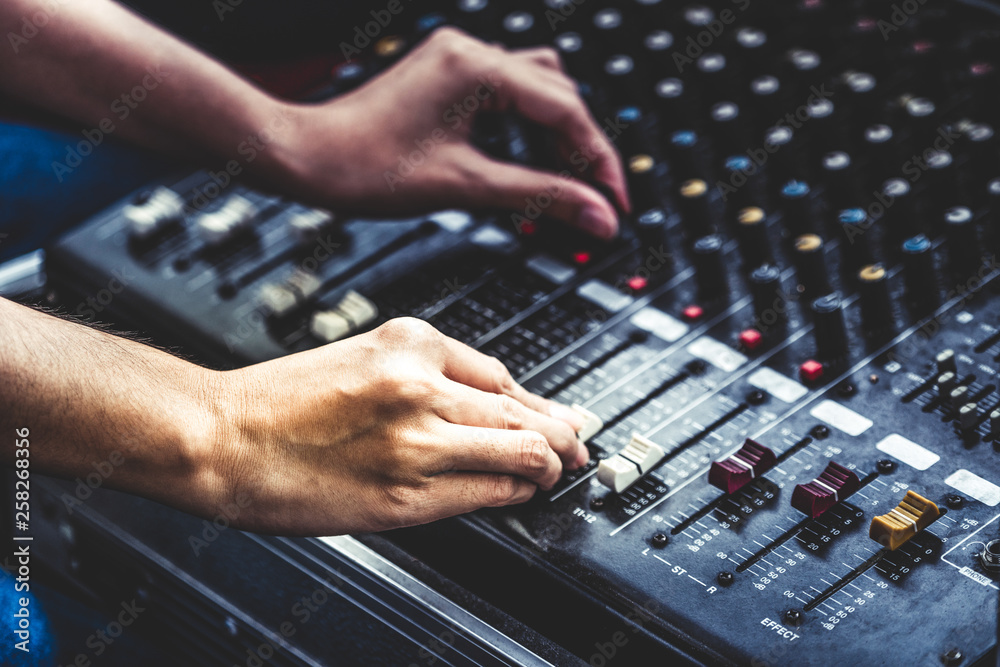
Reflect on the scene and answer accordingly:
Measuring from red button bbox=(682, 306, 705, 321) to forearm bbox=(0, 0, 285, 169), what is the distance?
650mm

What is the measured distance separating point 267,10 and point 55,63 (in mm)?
995

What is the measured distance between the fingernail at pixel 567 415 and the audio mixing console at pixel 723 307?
0.06 ft

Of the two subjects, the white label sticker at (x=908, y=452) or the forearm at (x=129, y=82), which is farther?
the forearm at (x=129, y=82)

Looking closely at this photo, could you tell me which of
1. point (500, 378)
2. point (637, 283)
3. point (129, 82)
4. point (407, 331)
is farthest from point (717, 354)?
point (129, 82)

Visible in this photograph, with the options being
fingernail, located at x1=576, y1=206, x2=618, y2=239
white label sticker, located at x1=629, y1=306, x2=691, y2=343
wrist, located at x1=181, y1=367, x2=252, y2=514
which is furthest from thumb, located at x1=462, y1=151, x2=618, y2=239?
wrist, located at x1=181, y1=367, x2=252, y2=514

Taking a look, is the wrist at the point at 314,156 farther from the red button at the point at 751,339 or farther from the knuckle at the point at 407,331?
the red button at the point at 751,339

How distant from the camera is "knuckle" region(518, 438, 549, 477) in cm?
112

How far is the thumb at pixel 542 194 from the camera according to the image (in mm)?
1475

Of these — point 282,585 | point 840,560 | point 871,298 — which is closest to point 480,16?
point 871,298

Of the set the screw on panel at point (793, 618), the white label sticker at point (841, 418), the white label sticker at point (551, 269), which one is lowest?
the screw on panel at point (793, 618)

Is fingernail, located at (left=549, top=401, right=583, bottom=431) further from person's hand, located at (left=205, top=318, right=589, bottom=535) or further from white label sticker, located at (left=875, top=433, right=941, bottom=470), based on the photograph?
white label sticker, located at (left=875, top=433, right=941, bottom=470)

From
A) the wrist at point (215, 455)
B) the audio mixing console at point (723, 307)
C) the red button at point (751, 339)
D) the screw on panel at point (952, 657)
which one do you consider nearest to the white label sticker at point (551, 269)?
the audio mixing console at point (723, 307)

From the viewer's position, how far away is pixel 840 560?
104 centimetres

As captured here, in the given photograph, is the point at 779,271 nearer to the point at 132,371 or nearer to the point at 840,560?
the point at 840,560
